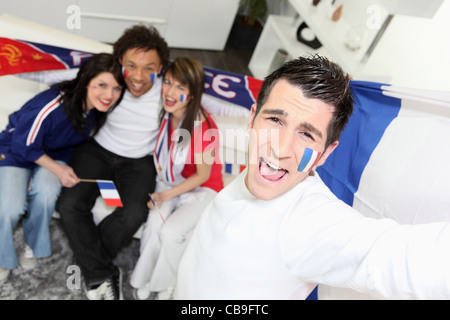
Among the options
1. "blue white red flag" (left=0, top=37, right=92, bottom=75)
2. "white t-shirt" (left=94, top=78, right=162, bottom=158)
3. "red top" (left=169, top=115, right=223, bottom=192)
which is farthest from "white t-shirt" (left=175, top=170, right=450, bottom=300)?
"blue white red flag" (left=0, top=37, right=92, bottom=75)

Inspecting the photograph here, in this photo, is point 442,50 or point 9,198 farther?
point 442,50

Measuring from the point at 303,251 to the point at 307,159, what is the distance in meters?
0.23

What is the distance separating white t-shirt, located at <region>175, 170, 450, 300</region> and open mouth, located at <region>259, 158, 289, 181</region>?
71 mm

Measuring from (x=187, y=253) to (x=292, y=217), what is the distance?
47cm

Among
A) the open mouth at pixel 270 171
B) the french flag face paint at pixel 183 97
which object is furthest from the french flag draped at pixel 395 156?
the french flag face paint at pixel 183 97

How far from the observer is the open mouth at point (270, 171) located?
914 millimetres

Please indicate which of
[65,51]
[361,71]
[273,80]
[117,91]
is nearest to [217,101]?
[117,91]

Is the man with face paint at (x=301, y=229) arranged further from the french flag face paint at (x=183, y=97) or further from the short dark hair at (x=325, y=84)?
the french flag face paint at (x=183, y=97)

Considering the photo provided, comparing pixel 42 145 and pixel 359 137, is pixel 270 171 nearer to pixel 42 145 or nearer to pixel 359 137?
pixel 359 137

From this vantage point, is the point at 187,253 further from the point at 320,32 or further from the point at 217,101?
the point at 320,32

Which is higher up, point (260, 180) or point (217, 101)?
point (260, 180)

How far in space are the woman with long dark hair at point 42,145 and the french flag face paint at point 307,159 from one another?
1.12 meters

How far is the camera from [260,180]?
0.92 meters

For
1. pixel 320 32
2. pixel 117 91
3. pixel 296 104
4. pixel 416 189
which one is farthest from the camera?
pixel 320 32
